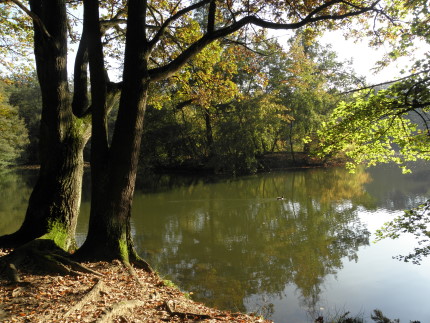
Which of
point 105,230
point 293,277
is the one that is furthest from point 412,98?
point 105,230

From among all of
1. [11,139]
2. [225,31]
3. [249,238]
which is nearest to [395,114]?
[225,31]

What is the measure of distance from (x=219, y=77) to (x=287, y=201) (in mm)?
10243

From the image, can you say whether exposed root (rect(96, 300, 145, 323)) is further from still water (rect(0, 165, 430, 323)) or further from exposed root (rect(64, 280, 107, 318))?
still water (rect(0, 165, 430, 323))

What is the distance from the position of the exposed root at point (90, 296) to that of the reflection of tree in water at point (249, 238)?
2936 millimetres

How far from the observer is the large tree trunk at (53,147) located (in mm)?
5590

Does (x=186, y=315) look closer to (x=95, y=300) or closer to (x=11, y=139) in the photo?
(x=95, y=300)

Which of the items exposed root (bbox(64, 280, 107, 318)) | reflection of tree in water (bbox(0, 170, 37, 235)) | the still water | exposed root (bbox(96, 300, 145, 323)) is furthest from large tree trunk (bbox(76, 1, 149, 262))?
reflection of tree in water (bbox(0, 170, 37, 235))

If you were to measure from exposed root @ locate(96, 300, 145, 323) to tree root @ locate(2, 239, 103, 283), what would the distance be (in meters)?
1.00

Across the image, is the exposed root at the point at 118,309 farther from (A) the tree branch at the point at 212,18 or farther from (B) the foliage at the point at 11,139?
(B) the foliage at the point at 11,139

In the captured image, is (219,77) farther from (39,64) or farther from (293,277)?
(293,277)

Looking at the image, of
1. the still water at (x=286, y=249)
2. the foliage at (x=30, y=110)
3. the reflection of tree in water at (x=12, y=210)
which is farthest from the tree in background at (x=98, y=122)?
the foliage at (x=30, y=110)

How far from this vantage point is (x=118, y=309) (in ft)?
12.1

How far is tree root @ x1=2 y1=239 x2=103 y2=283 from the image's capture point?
460 cm

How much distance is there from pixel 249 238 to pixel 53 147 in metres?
7.26
